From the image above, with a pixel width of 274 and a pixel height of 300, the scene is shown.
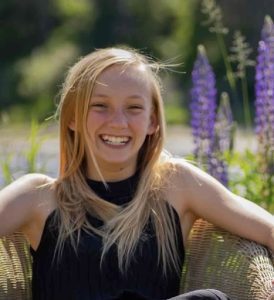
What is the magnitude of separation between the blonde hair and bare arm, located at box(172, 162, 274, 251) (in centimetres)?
9

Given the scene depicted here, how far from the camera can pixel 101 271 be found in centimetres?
365

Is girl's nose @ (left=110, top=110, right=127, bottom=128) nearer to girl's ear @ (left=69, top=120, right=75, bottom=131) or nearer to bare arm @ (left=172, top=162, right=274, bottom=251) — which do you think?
girl's ear @ (left=69, top=120, right=75, bottom=131)

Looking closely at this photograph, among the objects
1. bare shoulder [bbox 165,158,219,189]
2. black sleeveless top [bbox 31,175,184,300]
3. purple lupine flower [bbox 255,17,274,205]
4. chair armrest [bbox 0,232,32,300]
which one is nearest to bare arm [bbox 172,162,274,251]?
bare shoulder [bbox 165,158,219,189]

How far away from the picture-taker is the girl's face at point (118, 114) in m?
3.69

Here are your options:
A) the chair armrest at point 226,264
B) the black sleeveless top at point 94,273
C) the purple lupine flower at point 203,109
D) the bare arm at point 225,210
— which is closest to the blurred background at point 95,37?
the purple lupine flower at point 203,109

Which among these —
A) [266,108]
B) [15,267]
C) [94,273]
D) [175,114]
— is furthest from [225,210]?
[175,114]

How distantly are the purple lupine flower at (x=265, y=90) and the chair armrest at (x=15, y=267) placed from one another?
176cm

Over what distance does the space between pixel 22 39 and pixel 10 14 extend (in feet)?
1.85

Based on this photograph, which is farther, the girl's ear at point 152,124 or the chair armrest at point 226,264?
the girl's ear at point 152,124

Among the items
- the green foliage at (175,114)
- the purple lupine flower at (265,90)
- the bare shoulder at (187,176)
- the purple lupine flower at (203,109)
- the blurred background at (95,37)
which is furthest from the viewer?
the blurred background at (95,37)

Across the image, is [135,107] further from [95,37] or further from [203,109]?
[95,37]

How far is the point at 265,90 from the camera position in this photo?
5.25 m

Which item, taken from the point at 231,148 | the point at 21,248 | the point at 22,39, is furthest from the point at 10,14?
the point at 21,248

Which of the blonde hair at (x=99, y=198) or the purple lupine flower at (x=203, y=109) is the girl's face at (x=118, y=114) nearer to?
the blonde hair at (x=99, y=198)
